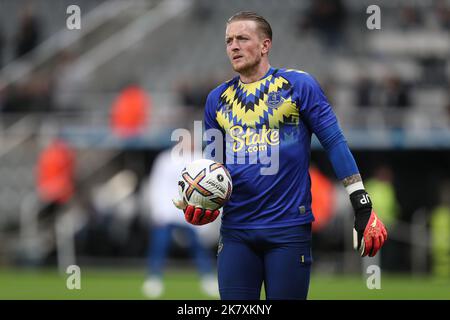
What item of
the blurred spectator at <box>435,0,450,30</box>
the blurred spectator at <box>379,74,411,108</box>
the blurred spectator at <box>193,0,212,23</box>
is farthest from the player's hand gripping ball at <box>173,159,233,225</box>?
the blurred spectator at <box>193,0,212,23</box>

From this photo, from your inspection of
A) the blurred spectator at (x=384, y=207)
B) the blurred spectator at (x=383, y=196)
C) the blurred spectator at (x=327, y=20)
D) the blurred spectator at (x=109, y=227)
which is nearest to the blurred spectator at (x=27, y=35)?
the blurred spectator at (x=109, y=227)

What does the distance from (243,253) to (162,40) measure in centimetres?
2026

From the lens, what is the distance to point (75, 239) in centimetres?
2025

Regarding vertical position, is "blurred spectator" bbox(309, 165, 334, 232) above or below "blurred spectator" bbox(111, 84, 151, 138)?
below

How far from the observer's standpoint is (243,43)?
6.16m

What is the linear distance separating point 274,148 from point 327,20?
732 inches

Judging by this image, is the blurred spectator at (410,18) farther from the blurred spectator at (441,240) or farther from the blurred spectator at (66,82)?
the blurred spectator at (66,82)

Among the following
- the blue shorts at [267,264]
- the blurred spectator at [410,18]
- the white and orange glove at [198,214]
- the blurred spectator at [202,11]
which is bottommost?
the blue shorts at [267,264]

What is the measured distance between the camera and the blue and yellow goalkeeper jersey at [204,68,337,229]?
6082 mm

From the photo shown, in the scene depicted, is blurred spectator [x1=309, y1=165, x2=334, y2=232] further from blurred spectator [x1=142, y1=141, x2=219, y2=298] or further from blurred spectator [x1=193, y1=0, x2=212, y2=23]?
blurred spectator [x1=193, y1=0, x2=212, y2=23]

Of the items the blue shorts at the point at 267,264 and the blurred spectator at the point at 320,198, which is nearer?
the blue shorts at the point at 267,264

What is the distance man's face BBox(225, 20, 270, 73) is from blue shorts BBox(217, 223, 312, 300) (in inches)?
40.8

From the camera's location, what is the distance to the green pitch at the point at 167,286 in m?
12.6

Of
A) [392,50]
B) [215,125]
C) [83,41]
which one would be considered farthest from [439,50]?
[215,125]
